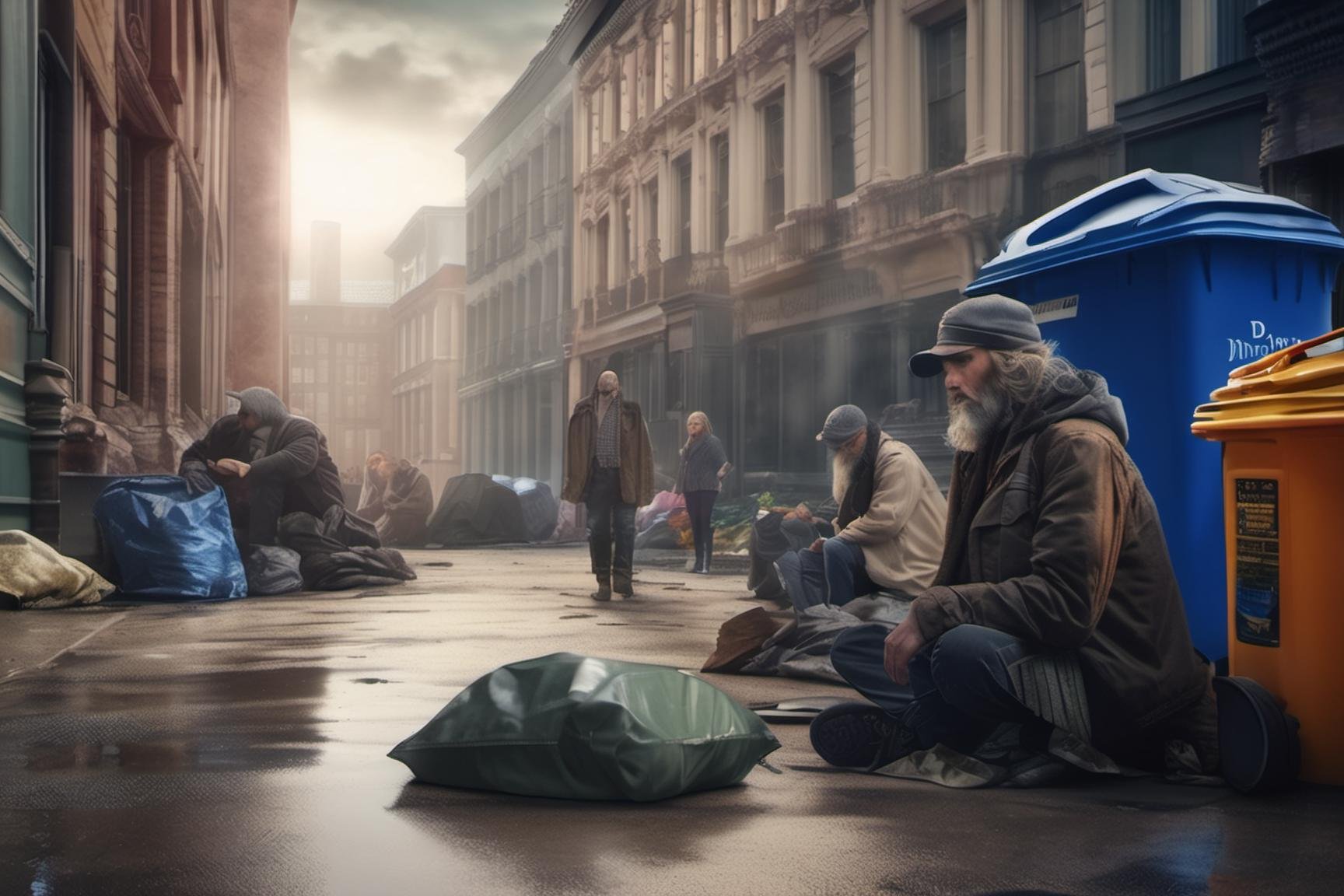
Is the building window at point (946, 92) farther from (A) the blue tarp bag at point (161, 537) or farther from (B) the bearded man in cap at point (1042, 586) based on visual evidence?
(B) the bearded man in cap at point (1042, 586)

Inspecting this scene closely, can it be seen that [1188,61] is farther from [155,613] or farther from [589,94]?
[589,94]

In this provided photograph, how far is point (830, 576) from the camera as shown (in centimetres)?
631

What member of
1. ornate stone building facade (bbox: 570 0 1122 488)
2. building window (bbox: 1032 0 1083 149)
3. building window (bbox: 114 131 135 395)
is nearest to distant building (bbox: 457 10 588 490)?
ornate stone building facade (bbox: 570 0 1122 488)

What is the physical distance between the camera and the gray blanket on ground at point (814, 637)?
5836 mm

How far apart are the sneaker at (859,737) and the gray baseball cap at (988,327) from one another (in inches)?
38.9

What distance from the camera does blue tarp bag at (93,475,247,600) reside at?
922 centimetres

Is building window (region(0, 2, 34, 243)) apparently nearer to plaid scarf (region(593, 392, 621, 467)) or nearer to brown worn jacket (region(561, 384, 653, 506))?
brown worn jacket (region(561, 384, 653, 506))

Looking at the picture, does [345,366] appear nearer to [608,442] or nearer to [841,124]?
[841,124]

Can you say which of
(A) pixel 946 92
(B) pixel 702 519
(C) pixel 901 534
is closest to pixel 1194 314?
(C) pixel 901 534

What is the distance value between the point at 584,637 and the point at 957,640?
13.9 feet

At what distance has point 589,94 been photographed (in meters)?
31.8

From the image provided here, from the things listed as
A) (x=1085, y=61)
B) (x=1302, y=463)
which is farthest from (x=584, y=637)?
(x=1085, y=61)

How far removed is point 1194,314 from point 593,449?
20.3 ft

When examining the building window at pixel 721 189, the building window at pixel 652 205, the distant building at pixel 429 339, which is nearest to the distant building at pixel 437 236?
the distant building at pixel 429 339
